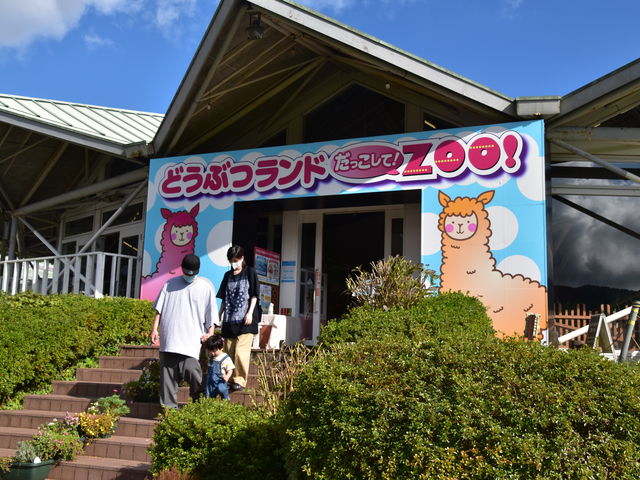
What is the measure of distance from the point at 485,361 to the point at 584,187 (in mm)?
7980

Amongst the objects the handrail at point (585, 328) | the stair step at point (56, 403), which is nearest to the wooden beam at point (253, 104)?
the stair step at point (56, 403)

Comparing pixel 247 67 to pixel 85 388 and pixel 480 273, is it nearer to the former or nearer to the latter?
pixel 480 273

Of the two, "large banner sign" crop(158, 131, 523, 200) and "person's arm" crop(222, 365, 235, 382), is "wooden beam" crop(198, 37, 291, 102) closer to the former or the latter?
"large banner sign" crop(158, 131, 523, 200)

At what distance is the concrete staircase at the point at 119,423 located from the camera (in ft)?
20.7

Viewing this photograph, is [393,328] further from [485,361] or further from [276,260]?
[276,260]

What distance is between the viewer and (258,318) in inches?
297

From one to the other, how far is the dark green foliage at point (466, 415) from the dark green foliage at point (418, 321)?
2.15 metres

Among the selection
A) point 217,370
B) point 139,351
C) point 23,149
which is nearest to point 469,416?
point 217,370

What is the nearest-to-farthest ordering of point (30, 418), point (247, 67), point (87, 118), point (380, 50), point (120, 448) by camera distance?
point (120, 448) < point (30, 418) < point (380, 50) < point (247, 67) < point (87, 118)

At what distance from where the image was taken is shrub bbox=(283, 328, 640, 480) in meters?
3.49

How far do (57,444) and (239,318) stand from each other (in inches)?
87.2

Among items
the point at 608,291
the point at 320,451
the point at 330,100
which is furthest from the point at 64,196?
the point at 320,451

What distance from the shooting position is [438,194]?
1017 centimetres

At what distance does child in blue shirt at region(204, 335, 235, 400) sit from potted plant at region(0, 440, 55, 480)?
1.65 meters
